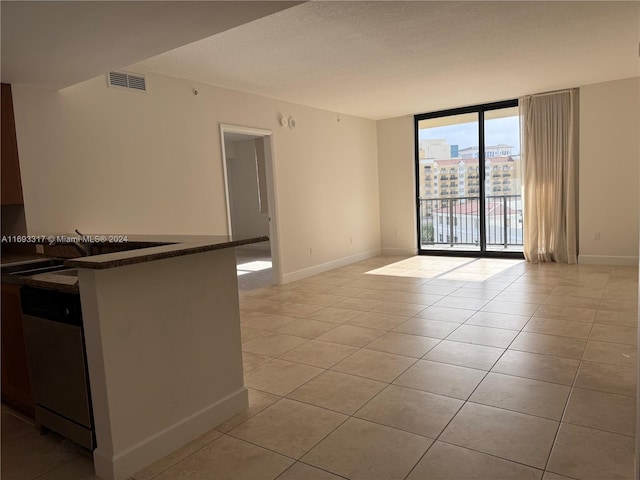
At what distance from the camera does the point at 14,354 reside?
244 centimetres

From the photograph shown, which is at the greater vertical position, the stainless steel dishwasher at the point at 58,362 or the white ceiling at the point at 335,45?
the white ceiling at the point at 335,45

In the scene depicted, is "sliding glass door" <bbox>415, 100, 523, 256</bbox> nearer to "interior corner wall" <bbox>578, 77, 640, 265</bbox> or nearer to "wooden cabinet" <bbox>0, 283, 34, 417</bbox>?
"interior corner wall" <bbox>578, 77, 640, 265</bbox>

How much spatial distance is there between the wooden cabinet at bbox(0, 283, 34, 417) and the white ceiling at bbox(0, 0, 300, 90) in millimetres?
1342

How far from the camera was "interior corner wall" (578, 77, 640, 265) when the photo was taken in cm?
585

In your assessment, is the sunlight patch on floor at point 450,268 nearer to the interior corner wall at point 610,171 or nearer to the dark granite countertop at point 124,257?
the interior corner wall at point 610,171

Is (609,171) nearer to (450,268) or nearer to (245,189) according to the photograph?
(450,268)

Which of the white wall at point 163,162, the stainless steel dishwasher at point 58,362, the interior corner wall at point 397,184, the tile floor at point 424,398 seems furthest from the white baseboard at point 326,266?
the stainless steel dishwasher at point 58,362

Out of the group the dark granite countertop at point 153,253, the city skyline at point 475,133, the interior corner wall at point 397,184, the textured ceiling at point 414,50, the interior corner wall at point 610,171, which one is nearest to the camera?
the dark granite countertop at point 153,253

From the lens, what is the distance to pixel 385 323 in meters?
3.94

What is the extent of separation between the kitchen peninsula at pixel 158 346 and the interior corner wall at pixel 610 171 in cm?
577

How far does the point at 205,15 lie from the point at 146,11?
29cm

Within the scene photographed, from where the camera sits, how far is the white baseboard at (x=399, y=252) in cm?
800

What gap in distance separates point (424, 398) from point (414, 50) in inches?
125

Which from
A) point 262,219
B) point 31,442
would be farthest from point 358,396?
point 262,219
